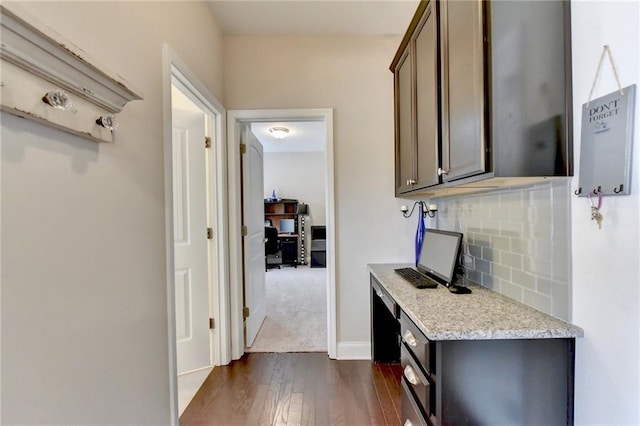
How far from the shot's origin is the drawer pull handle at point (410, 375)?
1226 mm

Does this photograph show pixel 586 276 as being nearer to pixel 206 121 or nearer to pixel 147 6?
pixel 147 6

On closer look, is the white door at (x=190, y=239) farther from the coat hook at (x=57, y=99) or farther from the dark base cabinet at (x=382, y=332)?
the coat hook at (x=57, y=99)

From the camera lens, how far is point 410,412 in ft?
4.26

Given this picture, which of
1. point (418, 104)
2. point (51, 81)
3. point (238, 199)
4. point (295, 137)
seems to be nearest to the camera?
point (51, 81)

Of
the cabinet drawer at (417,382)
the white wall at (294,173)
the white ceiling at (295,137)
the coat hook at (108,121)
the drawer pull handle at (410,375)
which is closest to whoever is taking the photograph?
the coat hook at (108,121)

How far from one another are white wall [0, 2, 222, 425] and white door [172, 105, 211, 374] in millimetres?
808

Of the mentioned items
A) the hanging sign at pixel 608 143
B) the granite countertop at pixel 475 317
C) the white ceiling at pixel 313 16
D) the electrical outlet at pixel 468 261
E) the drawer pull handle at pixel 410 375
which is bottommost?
the drawer pull handle at pixel 410 375

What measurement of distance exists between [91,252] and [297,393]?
1633 millimetres

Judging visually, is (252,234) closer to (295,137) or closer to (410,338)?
(410,338)

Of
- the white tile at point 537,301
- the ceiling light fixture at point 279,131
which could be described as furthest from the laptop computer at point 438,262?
the ceiling light fixture at point 279,131

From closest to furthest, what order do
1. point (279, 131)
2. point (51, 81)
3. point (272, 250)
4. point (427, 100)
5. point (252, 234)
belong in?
point (51, 81) → point (427, 100) → point (252, 234) → point (279, 131) → point (272, 250)

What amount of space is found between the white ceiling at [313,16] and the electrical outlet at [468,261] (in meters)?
1.82

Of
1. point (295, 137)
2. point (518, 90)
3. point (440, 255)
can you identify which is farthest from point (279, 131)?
point (518, 90)

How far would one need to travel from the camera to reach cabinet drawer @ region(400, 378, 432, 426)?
117 centimetres
